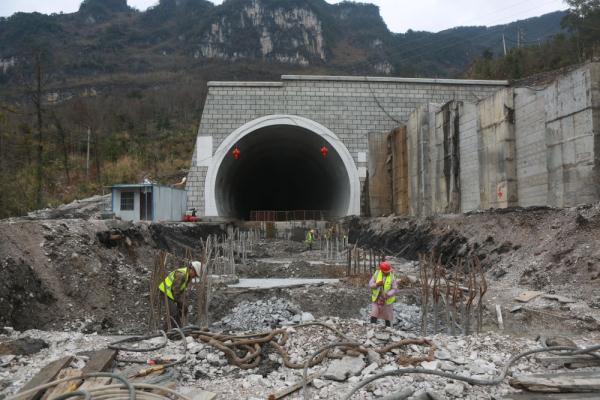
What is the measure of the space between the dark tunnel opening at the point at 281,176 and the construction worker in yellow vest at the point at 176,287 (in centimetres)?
1347

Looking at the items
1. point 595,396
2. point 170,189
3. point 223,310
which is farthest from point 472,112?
point 170,189

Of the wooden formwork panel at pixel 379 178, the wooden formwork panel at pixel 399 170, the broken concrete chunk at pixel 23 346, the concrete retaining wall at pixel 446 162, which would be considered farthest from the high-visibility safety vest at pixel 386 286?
the wooden formwork panel at pixel 379 178

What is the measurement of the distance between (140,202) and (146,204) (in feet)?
1.10

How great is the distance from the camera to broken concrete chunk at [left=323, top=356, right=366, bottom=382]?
4062mm

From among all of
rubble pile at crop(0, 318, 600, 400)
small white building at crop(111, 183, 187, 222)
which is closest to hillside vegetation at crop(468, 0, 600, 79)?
small white building at crop(111, 183, 187, 222)

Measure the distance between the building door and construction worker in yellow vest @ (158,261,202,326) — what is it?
41.6 feet

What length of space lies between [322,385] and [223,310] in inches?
159

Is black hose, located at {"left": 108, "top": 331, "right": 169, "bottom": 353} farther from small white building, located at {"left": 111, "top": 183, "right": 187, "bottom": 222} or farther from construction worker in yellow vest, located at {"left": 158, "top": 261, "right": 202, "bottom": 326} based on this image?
small white building, located at {"left": 111, "top": 183, "right": 187, "bottom": 222}

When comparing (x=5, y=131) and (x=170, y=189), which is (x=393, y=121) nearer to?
(x=170, y=189)

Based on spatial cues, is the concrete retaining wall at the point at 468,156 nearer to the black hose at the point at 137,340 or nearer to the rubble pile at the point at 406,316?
the rubble pile at the point at 406,316

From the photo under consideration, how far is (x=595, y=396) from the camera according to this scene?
349 cm

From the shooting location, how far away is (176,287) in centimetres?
649

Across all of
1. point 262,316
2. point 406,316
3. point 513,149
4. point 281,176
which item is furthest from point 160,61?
point 406,316

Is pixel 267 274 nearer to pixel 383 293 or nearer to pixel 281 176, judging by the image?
pixel 383 293
